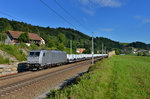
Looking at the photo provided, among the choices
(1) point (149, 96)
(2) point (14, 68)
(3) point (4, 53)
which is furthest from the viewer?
(3) point (4, 53)

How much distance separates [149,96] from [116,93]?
156cm

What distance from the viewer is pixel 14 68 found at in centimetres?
1873

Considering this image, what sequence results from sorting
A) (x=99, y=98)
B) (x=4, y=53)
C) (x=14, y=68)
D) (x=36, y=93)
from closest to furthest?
(x=99, y=98) → (x=36, y=93) → (x=14, y=68) → (x=4, y=53)

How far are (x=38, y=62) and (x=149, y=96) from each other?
16157 millimetres

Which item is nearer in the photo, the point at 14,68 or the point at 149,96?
the point at 149,96

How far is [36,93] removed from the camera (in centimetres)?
891

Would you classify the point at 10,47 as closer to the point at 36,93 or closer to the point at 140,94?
the point at 36,93

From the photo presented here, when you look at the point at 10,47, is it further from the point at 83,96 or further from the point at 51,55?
the point at 83,96

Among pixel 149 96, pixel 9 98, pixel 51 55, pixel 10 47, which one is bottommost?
pixel 9 98

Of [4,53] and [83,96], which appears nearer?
[83,96]

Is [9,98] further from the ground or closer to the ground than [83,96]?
closer to the ground

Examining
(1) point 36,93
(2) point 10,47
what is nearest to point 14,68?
(2) point 10,47

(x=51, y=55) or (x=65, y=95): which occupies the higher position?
(x=51, y=55)

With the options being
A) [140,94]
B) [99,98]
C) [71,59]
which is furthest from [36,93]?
[71,59]
